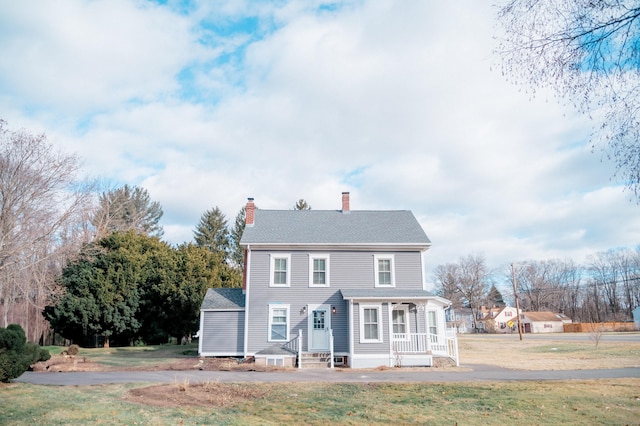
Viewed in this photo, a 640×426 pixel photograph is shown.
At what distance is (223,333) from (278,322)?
2822mm

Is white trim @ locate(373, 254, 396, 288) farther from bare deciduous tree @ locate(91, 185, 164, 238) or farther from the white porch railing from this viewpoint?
bare deciduous tree @ locate(91, 185, 164, 238)

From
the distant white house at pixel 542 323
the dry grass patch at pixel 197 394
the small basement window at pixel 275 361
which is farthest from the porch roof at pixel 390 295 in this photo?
the distant white house at pixel 542 323

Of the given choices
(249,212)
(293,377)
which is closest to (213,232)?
(249,212)

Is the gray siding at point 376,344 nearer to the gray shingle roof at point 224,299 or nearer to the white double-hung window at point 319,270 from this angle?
the white double-hung window at point 319,270

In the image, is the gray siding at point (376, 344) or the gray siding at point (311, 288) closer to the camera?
the gray siding at point (376, 344)

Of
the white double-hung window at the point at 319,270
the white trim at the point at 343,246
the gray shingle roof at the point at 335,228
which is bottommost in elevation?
the white double-hung window at the point at 319,270

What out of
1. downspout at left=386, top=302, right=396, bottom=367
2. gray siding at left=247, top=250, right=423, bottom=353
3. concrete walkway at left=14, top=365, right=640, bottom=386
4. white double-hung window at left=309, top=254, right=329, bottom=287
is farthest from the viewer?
white double-hung window at left=309, top=254, right=329, bottom=287

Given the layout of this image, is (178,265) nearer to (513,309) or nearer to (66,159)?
(66,159)

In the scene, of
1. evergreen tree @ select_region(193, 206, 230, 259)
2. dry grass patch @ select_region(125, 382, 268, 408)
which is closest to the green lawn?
dry grass patch @ select_region(125, 382, 268, 408)

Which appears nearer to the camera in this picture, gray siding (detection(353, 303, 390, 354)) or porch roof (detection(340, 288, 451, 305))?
gray siding (detection(353, 303, 390, 354))

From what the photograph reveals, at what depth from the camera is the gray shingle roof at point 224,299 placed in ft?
75.3

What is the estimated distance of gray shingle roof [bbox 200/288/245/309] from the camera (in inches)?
903

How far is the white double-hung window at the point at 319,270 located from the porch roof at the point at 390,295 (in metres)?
1.16

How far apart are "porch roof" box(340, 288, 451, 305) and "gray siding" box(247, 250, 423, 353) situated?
1.64 feet
